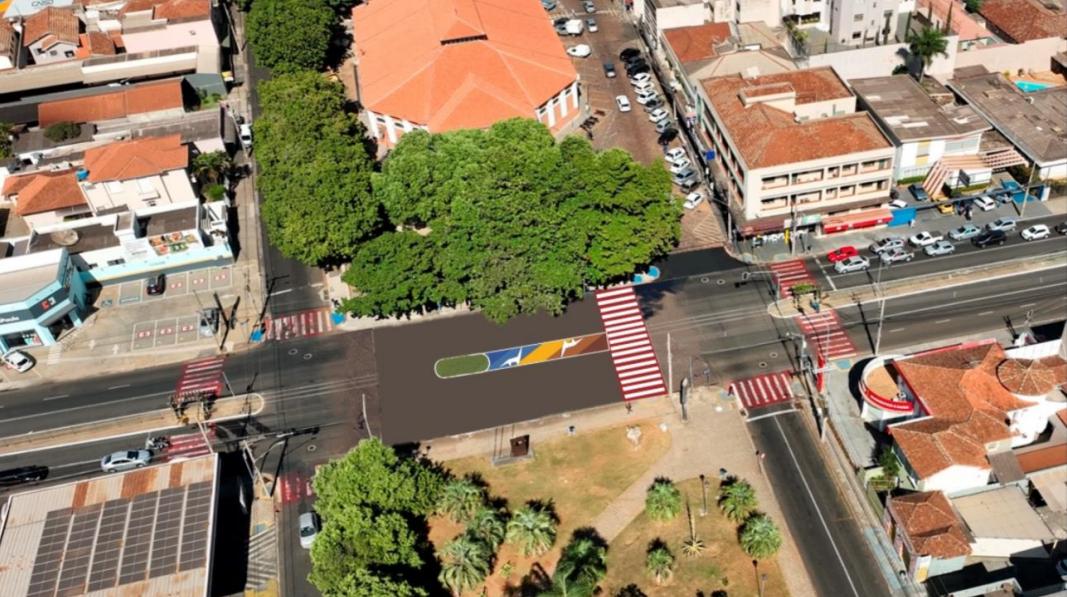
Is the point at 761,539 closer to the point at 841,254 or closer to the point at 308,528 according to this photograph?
the point at 308,528

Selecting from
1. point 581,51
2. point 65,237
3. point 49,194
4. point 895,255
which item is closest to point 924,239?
point 895,255

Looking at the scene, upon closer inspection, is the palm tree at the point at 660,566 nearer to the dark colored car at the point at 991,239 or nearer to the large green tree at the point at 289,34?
the dark colored car at the point at 991,239

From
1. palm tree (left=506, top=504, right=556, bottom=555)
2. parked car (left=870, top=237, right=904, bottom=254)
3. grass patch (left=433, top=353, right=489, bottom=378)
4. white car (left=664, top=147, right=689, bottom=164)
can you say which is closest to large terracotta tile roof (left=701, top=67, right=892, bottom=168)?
white car (left=664, top=147, right=689, bottom=164)

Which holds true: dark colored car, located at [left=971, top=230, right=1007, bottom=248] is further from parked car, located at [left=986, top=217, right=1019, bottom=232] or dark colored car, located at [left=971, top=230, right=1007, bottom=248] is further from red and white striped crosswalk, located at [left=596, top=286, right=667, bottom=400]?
red and white striped crosswalk, located at [left=596, top=286, right=667, bottom=400]

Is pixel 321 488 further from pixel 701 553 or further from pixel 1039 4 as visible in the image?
pixel 1039 4

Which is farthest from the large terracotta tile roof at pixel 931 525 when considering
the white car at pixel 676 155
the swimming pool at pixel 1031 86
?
the swimming pool at pixel 1031 86
